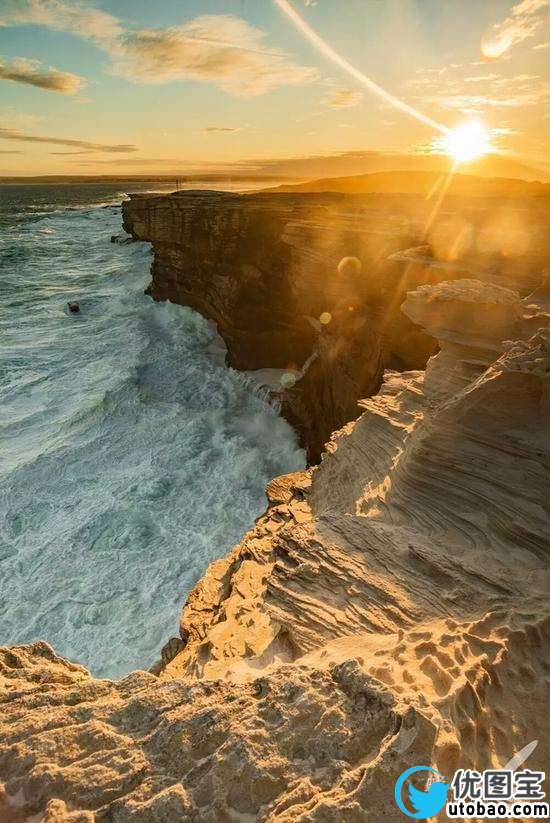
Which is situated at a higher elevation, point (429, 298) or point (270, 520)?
point (429, 298)

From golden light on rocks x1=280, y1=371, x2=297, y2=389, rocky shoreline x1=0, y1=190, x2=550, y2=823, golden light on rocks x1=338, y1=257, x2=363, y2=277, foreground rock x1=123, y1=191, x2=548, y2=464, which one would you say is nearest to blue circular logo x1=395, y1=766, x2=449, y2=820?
rocky shoreline x1=0, y1=190, x2=550, y2=823

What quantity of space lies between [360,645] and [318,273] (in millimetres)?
19930

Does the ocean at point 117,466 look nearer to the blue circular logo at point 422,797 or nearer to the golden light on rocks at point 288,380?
the golden light on rocks at point 288,380

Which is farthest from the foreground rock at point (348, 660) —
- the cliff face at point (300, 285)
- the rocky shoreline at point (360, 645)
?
the cliff face at point (300, 285)

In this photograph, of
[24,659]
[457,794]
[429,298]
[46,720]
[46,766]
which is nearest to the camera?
[457,794]

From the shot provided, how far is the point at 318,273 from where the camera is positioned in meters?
23.5

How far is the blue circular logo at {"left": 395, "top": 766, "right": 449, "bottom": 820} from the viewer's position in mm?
3756

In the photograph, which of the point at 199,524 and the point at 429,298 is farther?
the point at 199,524

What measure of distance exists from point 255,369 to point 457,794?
2445cm

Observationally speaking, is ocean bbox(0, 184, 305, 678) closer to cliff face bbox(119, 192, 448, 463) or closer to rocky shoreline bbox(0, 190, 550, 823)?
cliff face bbox(119, 192, 448, 463)

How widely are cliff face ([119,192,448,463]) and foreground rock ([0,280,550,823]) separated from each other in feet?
31.4

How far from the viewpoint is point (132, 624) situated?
1277cm

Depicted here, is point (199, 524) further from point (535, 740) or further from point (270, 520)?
point (535, 740)

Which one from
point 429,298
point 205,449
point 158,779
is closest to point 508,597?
point 158,779
